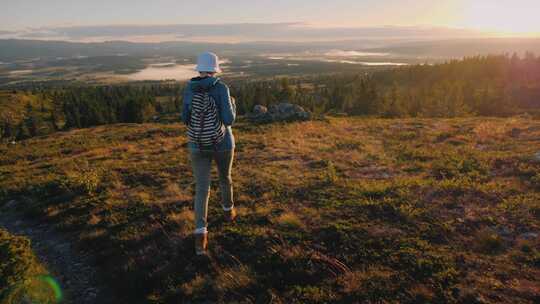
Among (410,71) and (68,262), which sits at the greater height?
(410,71)

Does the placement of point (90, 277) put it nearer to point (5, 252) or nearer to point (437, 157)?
point (5, 252)

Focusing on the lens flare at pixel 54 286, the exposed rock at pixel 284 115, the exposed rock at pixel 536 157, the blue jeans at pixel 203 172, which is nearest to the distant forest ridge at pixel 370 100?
the exposed rock at pixel 284 115

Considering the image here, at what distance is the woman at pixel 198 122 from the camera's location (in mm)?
5766

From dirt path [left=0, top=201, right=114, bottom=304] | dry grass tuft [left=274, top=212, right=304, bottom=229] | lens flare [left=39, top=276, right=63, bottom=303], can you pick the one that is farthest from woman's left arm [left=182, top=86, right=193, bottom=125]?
lens flare [left=39, top=276, right=63, bottom=303]

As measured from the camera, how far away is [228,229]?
24.2 feet

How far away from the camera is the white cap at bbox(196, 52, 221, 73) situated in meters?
5.65

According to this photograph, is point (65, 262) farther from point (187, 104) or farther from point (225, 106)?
point (225, 106)

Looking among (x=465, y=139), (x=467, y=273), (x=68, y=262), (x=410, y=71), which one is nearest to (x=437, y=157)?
(x=465, y=139)

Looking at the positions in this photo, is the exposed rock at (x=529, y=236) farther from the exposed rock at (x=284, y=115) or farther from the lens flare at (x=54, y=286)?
the exposed rock at (x=284, y=115)

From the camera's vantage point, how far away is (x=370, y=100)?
7662 cm

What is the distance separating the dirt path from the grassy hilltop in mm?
276

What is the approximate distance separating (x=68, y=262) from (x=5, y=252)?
5.55 ft

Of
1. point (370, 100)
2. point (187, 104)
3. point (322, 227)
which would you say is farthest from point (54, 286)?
point (370, 100)

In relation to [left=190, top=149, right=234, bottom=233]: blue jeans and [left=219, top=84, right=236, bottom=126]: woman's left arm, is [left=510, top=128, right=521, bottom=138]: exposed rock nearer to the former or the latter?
[left=190, top=149, right=234, bottom=233]: blue jeans
